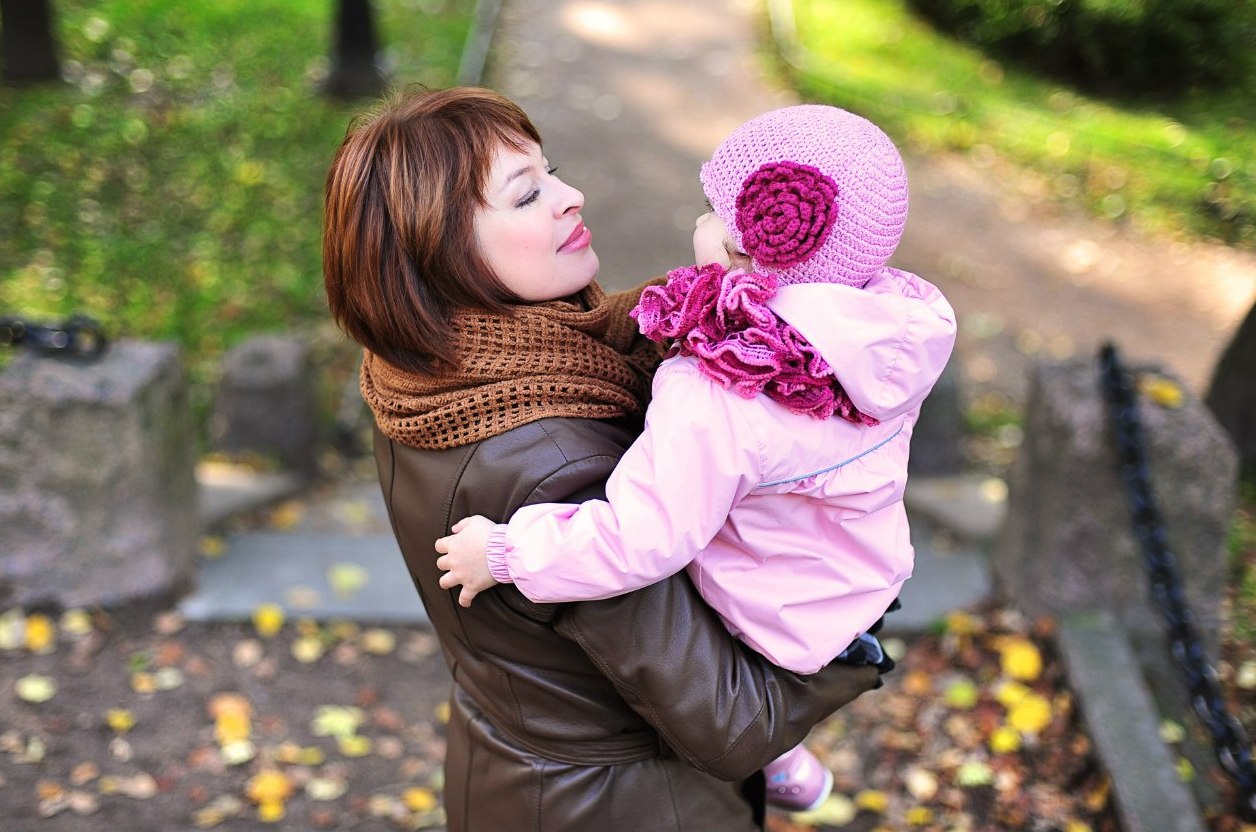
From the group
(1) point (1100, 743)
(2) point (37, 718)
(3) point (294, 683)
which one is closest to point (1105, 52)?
(1) point (1100, 743)

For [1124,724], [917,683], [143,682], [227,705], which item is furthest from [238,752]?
[1124,724]

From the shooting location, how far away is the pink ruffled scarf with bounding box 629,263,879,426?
1600 millimetres

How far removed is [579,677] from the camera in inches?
72.1

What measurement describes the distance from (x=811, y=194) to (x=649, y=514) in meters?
0.49

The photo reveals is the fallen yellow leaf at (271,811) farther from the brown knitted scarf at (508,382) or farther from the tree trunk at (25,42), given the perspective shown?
the tree trunk at (25,42)

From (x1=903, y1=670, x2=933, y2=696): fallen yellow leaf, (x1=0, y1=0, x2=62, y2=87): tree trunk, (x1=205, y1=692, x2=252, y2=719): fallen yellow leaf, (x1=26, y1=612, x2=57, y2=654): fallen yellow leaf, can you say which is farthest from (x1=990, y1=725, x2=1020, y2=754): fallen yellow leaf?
(x1=0, y1=0, x2=62, y2=87): tree trunk

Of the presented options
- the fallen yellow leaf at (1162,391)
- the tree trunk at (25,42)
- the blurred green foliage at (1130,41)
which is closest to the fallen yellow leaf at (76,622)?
the fallen yellow leaf at (1162,391)

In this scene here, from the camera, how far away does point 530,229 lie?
1698 millimetres

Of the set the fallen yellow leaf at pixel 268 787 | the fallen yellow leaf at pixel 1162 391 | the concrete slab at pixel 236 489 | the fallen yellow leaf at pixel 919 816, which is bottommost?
the concrete slab at pixel 236 489

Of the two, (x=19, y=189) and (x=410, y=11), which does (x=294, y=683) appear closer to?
(x=19, y=189)

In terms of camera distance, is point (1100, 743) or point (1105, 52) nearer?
point (1100, 743)

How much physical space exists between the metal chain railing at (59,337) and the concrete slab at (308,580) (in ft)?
3.03

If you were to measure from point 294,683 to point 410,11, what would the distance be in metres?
8.77

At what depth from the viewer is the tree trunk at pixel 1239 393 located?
446cm
